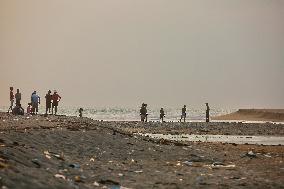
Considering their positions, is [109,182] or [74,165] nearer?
[109,182]

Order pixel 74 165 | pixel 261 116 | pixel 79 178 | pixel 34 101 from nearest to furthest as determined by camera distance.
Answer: pixel 79 178 < pixel 74 165 < pixel 34 101 < pixel 261 116

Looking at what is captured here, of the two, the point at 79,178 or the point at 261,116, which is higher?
the point at 261,116

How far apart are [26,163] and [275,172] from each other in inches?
321

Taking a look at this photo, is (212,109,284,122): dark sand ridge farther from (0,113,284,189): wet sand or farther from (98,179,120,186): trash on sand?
(98,179,120,186): trash on sand

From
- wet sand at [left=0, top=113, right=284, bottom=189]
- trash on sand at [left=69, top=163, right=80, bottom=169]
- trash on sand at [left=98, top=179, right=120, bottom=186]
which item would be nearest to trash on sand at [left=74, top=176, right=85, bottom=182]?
wet sand at [left=0, top=113, right=284, bottom=189]

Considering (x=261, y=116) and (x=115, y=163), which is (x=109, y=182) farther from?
(x=261, y=116)

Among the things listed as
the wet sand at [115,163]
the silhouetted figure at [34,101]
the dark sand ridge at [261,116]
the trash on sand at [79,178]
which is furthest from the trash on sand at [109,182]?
the dark sand ridge at [261,116]

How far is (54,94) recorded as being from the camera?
4194cm

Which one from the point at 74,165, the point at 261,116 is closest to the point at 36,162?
the point at 74,165

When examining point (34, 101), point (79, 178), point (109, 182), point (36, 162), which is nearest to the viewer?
point (79, 178)

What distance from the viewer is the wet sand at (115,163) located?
1180cm

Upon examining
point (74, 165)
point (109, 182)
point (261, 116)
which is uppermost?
point (261, 116)

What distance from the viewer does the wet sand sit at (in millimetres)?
11797

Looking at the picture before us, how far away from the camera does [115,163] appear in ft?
54.3
